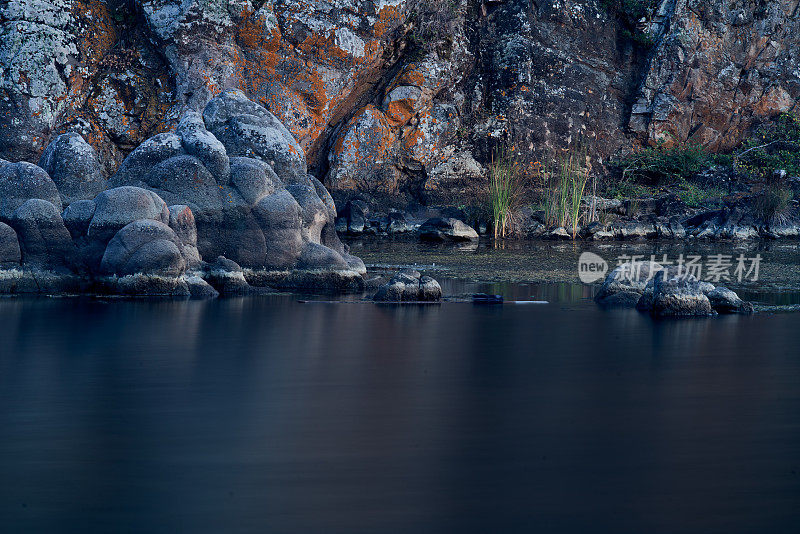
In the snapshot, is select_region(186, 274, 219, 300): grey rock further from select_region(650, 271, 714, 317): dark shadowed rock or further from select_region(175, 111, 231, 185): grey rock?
select_region(650, 271, 714, 317): dark shadowed rock

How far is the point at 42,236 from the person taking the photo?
13125mm

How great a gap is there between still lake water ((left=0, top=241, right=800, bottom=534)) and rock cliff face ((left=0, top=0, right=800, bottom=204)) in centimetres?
1475

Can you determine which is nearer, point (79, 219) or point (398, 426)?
point (398, 426)

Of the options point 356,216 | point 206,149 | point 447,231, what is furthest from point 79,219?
point 356,216

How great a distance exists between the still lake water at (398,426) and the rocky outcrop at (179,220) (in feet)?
8.18

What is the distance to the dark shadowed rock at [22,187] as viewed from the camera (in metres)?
13.5

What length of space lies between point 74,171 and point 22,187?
3.58 feet

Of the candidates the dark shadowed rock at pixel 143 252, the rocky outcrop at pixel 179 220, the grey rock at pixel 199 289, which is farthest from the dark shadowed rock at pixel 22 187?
the grey rock at pixel 199 289

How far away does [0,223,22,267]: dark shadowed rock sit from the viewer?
13.0m

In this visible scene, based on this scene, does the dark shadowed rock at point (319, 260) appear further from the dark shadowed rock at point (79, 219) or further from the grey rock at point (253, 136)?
the dark shadowed rock at point (79, 219)

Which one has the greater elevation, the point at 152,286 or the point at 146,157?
the point at 146,157

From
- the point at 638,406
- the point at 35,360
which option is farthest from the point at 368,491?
the point at 35,360

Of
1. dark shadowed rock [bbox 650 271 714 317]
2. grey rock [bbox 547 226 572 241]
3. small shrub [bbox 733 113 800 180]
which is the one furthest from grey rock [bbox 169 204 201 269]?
small shrub [bbox 733 113 800 180]

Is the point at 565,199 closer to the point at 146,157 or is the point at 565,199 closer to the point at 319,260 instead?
the point at 319,260
